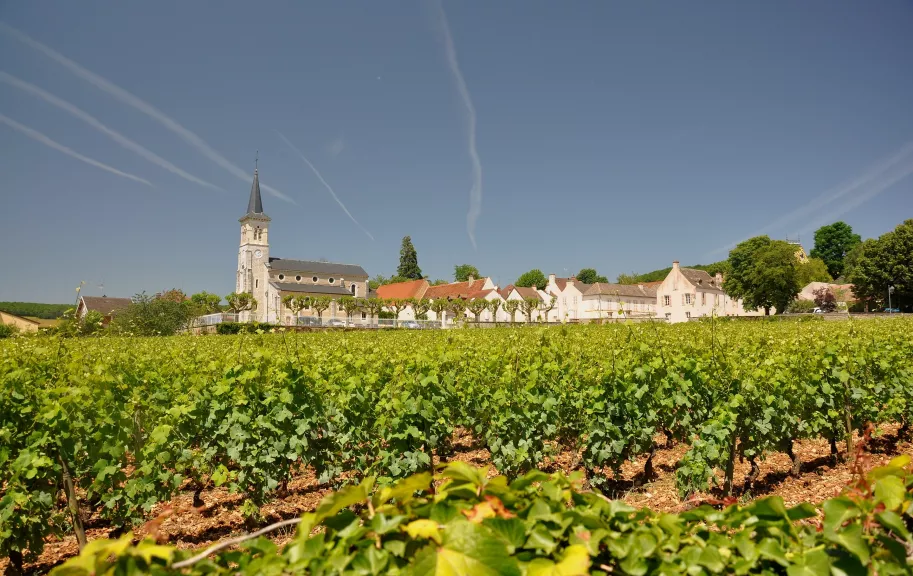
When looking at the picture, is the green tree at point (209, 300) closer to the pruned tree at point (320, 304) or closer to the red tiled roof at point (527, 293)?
the pruned tree at point (320, 304)

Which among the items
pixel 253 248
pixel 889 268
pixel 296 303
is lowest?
pixel 296 303

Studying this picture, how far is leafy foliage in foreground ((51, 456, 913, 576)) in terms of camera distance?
1150 mm

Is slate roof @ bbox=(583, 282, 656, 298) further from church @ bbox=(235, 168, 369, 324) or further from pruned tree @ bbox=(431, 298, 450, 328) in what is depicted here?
church @ bbox=(235, 168, 369, 324)

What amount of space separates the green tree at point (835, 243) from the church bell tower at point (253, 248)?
329 ft

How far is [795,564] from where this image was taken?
4.00 feet

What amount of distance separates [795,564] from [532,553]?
24.7 inches

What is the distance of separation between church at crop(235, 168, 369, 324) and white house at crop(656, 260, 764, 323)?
4521cm

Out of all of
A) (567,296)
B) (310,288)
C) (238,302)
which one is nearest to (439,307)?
(567,296)

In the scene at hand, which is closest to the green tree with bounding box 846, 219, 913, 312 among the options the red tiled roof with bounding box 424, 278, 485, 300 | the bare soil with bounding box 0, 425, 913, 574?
the red tiled roof with bounding box 424, 278, 485, 300

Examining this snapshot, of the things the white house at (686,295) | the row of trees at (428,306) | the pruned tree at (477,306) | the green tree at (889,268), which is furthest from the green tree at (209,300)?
the green tree at (889,268)

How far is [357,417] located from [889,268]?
6486 cm

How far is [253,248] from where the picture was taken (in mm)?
82125

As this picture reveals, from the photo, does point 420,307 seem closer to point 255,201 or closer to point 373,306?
point 373,306

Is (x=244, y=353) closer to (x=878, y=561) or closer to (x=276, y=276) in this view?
(x=878, y=561)
